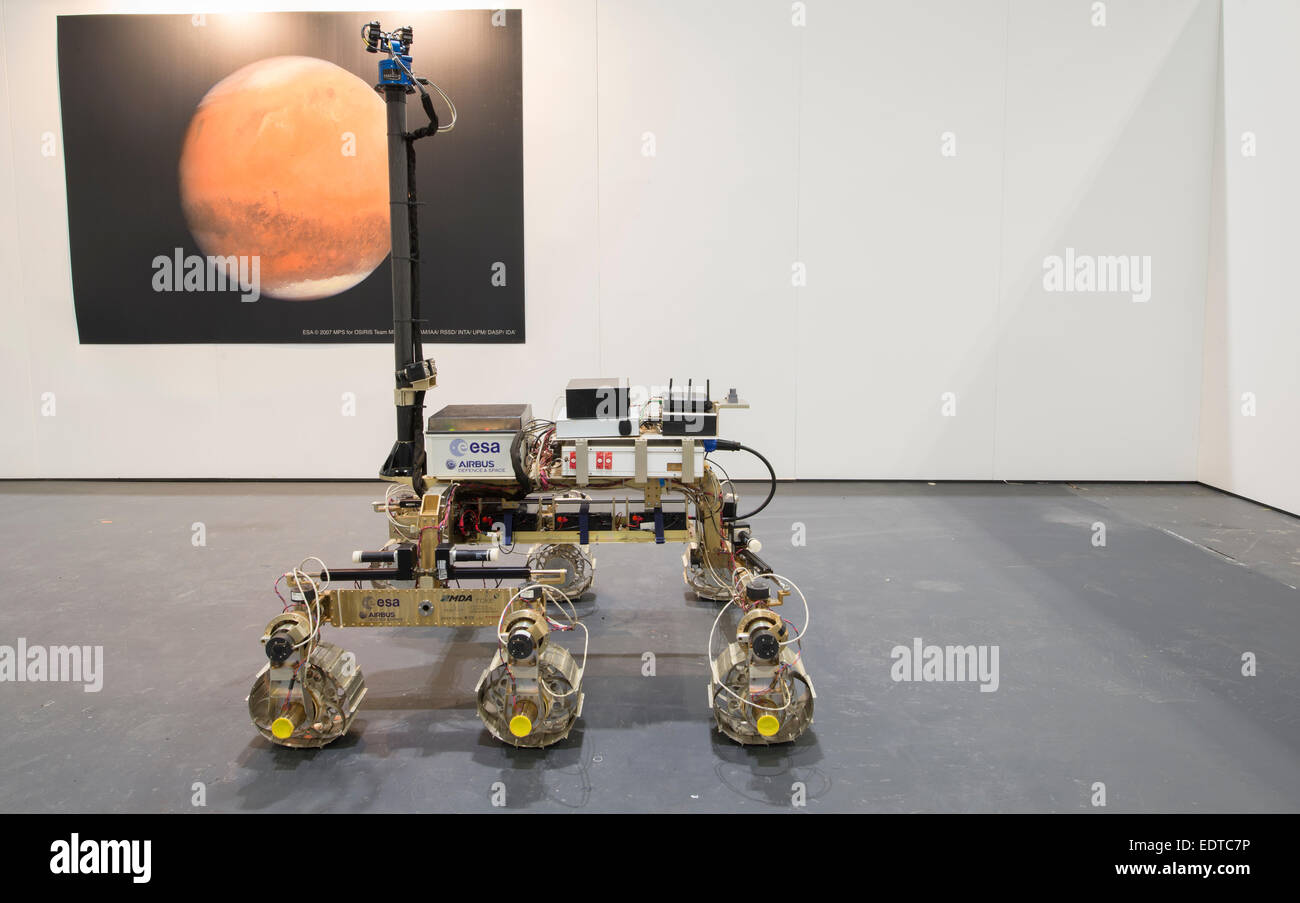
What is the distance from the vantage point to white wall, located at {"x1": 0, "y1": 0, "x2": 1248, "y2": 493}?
22.7 feet

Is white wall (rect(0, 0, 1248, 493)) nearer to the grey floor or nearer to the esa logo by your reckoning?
the grey floor

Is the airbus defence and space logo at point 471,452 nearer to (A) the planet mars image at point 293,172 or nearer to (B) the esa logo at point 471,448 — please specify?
(B) the esa logo at point 471,448

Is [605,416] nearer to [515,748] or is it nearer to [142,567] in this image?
[515,748]

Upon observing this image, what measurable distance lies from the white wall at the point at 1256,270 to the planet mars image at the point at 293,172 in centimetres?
602

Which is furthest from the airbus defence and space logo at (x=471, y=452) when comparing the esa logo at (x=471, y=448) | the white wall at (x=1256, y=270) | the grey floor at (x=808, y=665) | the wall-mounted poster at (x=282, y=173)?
the white wall at (x=1256, y=270)

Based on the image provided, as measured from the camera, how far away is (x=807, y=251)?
7098mm

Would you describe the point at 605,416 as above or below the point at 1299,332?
below

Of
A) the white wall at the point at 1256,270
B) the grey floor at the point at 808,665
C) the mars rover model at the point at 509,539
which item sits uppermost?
the white wall at the point at 1256,270

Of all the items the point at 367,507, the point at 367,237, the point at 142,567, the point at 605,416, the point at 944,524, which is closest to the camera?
the point at 605,416

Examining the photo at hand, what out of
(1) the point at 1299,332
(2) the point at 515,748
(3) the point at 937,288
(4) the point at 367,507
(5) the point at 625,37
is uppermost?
(5) the point at 625,37

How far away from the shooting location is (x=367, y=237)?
707 centimetres

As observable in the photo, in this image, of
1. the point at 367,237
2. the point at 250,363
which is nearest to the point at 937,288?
the point at 367,237

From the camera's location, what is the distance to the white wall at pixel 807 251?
22.7 feet

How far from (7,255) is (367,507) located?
11.7 ft
